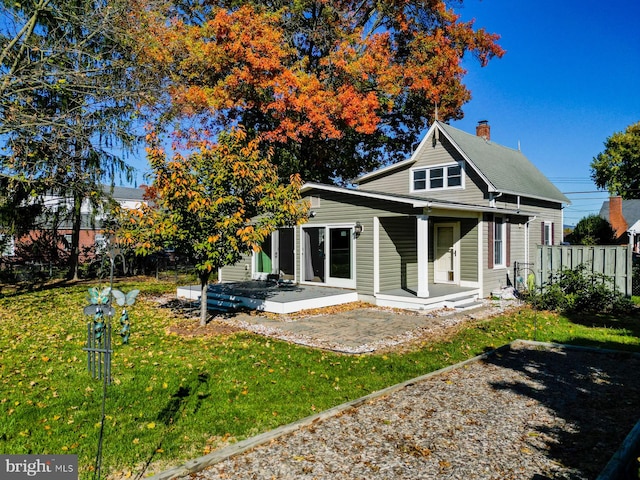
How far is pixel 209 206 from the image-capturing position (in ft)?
28.4

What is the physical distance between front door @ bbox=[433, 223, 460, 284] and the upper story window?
2331 mm

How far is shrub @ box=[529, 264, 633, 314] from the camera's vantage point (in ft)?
38.7

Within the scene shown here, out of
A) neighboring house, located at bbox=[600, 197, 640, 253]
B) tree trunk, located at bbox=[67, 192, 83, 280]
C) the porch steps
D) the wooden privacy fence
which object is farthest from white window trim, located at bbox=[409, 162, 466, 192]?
neighboring house, located at bbox=[600, 197, 640, 253]

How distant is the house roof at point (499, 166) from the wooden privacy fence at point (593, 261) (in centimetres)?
315

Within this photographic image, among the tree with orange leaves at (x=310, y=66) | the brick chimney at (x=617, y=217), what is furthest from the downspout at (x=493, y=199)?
the brick chimney at (x=617, y=217)

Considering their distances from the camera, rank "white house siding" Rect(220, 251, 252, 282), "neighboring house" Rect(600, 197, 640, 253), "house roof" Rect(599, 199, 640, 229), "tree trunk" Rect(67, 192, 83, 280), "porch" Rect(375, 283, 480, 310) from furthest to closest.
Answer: "house roof" Rect(599, 199, 640, 229)
"neighboring house" Rect(600, 197, 640, 253)
"tree trunk" Rect(67, 192, 83, 280)
"white house siding" Rect(220, 251, 252, 282)
"porch" Rect(375, 283, 480, 310)

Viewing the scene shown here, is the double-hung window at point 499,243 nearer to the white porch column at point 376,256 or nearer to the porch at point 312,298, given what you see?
the porch at point 312,298

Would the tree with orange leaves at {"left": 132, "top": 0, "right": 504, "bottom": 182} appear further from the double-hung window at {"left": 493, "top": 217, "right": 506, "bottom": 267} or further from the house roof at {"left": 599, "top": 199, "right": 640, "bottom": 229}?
the house roof at {"left": 599, "top": 199, "right": 640, "bottom": 229}

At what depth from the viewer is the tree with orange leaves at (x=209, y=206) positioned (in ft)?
28.3

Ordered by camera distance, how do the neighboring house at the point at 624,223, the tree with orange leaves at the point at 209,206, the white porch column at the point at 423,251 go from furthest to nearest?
1. the neighboring house at the point at 624,223
2. the white porch column at the point at 423,251
3. the tree with orange leaves at the point at 209,206

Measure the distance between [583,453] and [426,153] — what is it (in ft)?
50.9

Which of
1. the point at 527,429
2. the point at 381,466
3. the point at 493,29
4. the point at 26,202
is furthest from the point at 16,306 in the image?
the point at 493,29

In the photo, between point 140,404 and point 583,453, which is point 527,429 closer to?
point 583,453

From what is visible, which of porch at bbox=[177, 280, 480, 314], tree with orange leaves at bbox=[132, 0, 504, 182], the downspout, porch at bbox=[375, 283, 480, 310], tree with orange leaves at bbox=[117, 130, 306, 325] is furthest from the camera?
tree with orange leaves at bbox=[132, 0, 504, 182]
